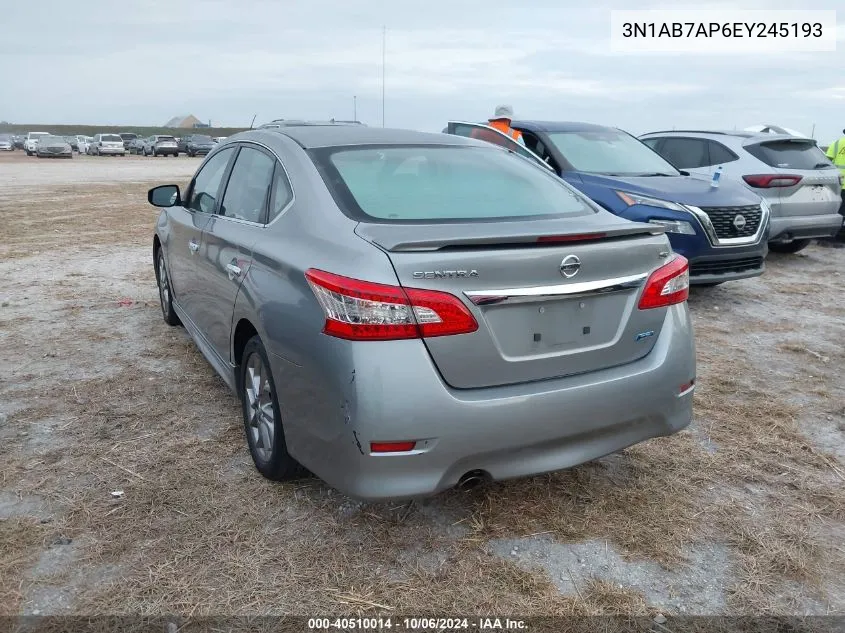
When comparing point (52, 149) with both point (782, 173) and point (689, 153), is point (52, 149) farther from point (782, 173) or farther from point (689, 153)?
point (782, 173)

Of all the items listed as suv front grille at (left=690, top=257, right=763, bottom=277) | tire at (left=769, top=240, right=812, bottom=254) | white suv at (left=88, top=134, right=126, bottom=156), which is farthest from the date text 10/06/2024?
white suv at (left=88, top=134, right=126, bottom=156)

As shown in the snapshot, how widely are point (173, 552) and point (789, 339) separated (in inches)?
200

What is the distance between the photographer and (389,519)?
9.73ft

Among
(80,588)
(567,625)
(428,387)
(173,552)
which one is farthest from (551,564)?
(80,588)

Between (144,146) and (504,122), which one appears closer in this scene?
(504,122)

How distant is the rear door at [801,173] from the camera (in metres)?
8.39

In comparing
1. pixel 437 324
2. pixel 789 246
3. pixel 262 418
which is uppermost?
pixel 437 324

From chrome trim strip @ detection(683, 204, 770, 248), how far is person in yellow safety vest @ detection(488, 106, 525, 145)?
2.10 m

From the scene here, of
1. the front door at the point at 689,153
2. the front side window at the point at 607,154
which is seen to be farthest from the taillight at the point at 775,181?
the front side window at the point at 607,154

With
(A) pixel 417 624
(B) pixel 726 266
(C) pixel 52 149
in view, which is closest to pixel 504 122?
(B) pixel 726 266

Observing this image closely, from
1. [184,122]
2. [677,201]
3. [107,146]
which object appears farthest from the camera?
[184,122]

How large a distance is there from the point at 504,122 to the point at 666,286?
579 centimetres

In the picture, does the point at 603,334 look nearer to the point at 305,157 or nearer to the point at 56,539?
the point at 305,157

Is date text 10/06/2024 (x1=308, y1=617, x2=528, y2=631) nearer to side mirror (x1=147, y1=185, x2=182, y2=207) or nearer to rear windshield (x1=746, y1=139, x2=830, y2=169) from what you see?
side mirror (x1=147, y1=185, x2=182, y2=207)
